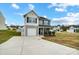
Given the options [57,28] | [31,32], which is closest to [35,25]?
[31,32]

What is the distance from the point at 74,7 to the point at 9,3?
2.14 metres

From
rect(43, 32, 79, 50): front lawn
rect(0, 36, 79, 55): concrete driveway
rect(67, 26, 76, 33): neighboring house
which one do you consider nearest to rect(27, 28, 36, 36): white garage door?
rect(0, 36, 79, 55): concrete driveway

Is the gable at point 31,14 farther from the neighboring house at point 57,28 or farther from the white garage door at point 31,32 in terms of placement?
the neighboring house at point 57,28

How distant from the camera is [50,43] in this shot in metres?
6.32

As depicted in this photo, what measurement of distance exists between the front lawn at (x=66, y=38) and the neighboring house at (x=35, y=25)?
0.99 ft

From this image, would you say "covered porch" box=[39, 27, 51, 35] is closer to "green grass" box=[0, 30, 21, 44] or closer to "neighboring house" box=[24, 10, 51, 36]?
"neighboring house" box=[24, 10, 51, 36]

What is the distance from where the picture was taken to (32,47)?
19.6ft

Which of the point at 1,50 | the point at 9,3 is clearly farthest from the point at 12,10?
the point at 1,50

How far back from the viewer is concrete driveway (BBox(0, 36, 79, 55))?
5672 millimetres

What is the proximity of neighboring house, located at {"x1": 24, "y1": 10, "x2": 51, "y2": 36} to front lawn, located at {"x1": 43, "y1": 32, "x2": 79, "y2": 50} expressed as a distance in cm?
30

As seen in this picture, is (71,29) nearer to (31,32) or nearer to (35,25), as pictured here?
(35,25)

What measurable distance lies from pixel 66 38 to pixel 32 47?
4.11 ft

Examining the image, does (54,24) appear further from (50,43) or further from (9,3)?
(9,3)
